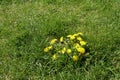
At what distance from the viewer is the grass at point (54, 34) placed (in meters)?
3.85

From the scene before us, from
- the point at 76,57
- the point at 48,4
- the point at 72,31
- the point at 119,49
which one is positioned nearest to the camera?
the point at 76,57

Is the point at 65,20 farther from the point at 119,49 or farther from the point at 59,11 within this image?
the point at 119,49

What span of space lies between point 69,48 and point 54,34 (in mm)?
703

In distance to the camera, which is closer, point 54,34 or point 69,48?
point 69,48

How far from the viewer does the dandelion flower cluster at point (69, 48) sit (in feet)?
12.6

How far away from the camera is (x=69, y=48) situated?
156 inches

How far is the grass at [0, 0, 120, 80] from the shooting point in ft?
12.6

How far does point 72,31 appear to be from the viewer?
451 cm

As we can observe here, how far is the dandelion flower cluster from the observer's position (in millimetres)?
3852

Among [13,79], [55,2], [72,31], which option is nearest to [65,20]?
[72,31]

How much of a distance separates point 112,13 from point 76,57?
4.54ft

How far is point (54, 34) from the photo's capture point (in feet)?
15.1

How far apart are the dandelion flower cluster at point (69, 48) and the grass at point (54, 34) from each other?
12 cm

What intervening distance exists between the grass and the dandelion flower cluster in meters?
0.12
